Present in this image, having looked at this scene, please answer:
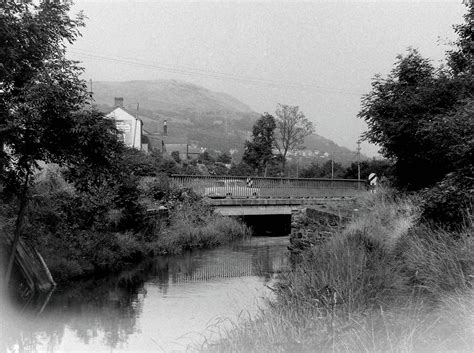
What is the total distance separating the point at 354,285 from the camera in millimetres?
8117

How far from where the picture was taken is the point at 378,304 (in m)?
7.61

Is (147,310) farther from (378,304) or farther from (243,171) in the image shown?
(243,171)

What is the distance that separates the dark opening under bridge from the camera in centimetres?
3319

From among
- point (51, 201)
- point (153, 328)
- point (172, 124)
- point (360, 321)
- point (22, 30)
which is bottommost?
point (153, 328)

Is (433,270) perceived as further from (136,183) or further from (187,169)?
(187,169)

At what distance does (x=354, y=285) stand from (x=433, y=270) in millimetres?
1136

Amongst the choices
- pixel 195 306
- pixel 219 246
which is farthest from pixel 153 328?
pixel 219 246

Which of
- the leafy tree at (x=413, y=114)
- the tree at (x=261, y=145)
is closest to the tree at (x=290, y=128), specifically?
the tree at (x=261, y=145)

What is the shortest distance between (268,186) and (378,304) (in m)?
30.1

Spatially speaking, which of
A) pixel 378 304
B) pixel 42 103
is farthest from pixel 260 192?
pixel 378 304

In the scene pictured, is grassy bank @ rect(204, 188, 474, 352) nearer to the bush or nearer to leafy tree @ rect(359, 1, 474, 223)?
the bush

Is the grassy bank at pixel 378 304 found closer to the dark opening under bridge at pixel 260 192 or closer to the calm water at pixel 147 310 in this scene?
the calm water at pixel 147 310

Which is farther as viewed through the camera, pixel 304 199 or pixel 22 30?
pixel 304 199

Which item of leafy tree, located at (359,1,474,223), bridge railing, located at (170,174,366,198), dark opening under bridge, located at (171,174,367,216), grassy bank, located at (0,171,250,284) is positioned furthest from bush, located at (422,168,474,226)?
bridge railing, located at (170,174,366,198)
